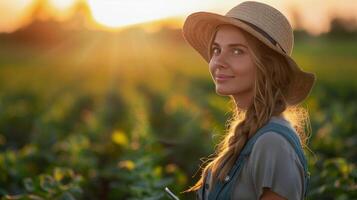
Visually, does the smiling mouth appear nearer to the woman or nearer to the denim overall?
the woman

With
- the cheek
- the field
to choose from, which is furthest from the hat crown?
the field

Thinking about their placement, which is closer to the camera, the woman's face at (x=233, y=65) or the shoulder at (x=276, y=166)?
the shoulder at (x=276, y=166)

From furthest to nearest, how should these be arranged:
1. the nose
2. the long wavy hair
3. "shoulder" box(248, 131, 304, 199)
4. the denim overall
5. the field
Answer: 1. the field
2. the nose
3. the long wavy hair
4. the denim overall
5. "shoulder" box(248, 131, 304, 199)

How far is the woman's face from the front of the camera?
9.91ft

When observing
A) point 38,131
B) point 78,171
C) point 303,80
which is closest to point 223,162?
point 303,80

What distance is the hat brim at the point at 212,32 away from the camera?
9.72ft

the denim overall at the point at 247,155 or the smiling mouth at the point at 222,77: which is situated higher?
the smiling mouth at the point at 222,77

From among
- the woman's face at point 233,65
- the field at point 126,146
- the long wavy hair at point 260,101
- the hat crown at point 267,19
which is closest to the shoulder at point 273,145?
the long wavy hair at point 260,101

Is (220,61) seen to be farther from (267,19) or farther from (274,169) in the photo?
(274,169)

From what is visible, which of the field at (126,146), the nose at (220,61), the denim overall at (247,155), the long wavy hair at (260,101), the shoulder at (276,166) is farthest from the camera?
the field at (126,146)

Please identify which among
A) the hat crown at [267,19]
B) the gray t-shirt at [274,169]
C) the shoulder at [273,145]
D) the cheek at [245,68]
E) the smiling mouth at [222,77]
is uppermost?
the hat crown at [267,19]

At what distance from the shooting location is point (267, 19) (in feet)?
10.2

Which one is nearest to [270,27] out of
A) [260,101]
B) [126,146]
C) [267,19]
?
[267,19]

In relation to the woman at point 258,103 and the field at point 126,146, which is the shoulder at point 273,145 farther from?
the field at point 126,146
